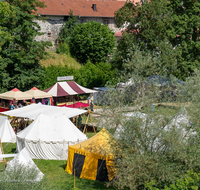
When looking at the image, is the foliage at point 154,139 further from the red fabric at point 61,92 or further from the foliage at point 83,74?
the foliage at point 83,74

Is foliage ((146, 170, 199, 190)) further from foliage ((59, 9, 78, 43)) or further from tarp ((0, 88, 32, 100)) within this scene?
foliage ((59, 9, 78, 43))

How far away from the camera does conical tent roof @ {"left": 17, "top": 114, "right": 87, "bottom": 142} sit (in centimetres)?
1339

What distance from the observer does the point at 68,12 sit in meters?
44.2

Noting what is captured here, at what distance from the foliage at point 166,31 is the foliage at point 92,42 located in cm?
1252

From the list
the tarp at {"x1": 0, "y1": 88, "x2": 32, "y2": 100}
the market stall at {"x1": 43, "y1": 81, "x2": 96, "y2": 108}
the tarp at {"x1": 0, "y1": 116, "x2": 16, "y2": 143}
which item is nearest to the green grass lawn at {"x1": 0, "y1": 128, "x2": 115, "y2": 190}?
the tarp at {"x1": 0, "y1": 116, "x2": 16, "y2": 143}

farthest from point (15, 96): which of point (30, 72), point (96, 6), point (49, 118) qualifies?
point (96, 6)

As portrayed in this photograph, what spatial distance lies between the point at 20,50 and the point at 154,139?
23388mm

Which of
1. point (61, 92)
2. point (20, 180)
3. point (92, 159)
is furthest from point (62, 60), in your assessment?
point (20, 180)

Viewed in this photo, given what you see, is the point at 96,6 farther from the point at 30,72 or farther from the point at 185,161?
the point at 185,161

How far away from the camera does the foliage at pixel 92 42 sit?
1576 inches

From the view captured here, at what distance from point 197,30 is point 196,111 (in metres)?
22.5

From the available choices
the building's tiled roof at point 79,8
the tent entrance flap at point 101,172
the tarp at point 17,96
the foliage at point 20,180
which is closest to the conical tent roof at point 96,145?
the tent entrance flap at point 101,172

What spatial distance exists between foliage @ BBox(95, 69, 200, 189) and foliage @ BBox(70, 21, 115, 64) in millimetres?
31051

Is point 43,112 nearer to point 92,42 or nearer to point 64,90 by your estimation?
point 64,90
